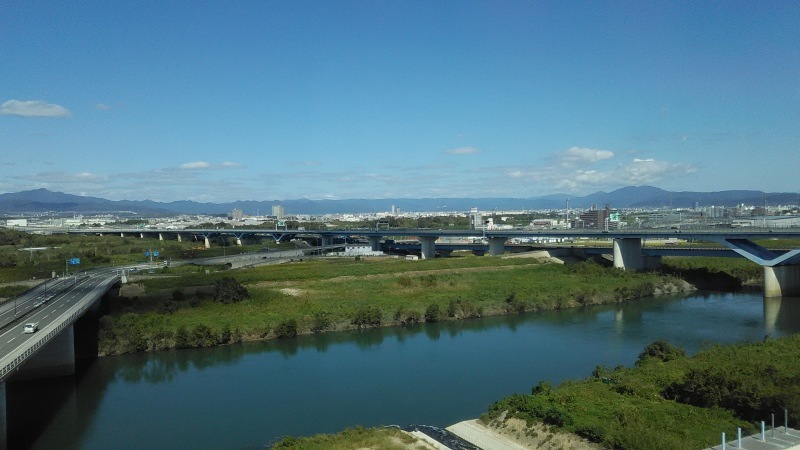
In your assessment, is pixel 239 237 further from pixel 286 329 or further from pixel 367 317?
pixel 286 329

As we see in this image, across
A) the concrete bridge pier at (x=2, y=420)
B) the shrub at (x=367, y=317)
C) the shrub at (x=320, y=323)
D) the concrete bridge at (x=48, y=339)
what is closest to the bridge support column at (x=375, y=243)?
the shrub at (x=367, y=317)

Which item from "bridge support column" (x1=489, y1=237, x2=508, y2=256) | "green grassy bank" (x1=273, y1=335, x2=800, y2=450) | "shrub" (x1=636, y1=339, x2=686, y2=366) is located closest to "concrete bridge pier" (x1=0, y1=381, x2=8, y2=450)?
"green grassy bank" (x1=273, y1=335, x2=800, y2=450)

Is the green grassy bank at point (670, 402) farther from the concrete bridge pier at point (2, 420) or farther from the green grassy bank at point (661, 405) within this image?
the concrete bridge pier at point (2, 420)

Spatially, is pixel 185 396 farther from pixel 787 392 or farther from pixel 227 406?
pixel 787 392

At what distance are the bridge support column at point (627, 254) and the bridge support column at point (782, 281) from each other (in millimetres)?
6792

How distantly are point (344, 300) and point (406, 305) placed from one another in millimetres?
2608

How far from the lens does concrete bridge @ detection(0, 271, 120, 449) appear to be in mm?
11766

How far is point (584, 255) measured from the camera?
38.5 meters

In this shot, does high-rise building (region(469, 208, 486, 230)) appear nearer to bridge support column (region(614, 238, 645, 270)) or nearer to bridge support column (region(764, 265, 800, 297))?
bridge support column (region(614, 238, 645, 270))

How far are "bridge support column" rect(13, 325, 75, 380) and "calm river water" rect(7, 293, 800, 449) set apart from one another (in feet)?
1.28

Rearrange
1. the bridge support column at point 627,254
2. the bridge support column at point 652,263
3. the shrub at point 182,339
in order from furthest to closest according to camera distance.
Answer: the bridge support column at point 652,263 < the bridge support column at point 627,254 < the shrub at point 182,339

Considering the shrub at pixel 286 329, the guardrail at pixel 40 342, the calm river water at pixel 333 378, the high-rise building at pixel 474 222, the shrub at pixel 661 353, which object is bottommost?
the calm river water at pixel 333 378

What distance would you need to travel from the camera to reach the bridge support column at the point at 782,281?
27.7m

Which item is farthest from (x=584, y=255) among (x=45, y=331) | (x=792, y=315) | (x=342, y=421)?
(x=45, y=331)
